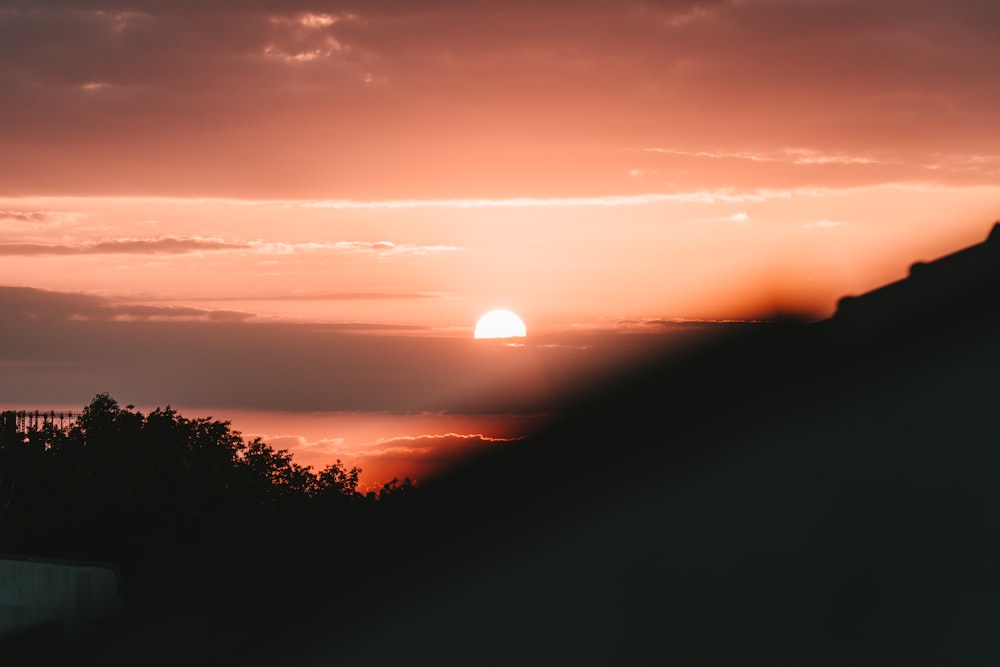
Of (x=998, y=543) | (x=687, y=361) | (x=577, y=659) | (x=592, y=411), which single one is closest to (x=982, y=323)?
(x=998, y=543)

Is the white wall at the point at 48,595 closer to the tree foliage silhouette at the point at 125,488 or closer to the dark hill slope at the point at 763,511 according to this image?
the tree foliage silhouette at the point at 125,488

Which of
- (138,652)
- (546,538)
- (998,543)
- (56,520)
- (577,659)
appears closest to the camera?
(998,543)

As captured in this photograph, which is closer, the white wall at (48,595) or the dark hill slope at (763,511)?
the dark hill slope at (763,511)

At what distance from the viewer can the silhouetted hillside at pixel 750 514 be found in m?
21.5

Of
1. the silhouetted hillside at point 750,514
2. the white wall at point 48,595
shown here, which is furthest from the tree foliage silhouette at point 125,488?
the silhouetted hillside at point 750,514

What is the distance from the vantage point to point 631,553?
23516 millimetres

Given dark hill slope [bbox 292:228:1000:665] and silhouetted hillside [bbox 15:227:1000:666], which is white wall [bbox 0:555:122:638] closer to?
silhouetted hillside [bbox 15:227:1000:666]

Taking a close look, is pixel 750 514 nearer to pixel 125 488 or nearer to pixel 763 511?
pixel 763 511

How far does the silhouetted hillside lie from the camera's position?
2147cm

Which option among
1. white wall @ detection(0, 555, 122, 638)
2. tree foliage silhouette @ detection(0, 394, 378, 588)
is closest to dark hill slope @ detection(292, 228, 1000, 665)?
white wall @ detection(0, 555, 122, 638)

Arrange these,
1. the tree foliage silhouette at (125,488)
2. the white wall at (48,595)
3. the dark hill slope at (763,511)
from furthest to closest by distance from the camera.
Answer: the tree foliage silhouette at (125,488) → the white wall at (48,595) → the dark hill slope at (763,511)

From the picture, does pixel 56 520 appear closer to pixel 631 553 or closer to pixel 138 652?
pixel 138 652

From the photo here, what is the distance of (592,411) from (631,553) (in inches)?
182

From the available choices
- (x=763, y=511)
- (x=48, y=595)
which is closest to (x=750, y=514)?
(x=763, y=511)
